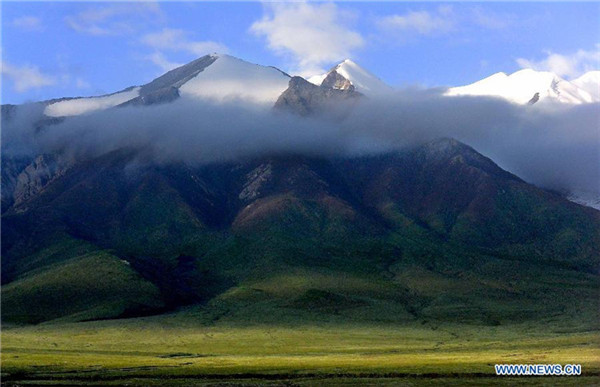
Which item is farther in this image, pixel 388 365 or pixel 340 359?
pixel 340 359

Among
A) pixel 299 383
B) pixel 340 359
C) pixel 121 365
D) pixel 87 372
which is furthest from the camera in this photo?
pixel 340 359

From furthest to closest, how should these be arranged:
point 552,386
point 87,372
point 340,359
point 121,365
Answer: point 340,359 → point 121,365 → point 87,372 → point 552,386

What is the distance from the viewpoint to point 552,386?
137 metres

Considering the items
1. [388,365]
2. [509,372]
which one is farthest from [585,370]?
[388,365]

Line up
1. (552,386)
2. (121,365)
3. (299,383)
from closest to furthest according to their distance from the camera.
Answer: (552,386)
(299,383)
(121,365)

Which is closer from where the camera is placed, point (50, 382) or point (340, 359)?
point (50, 382)

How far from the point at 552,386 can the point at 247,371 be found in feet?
205

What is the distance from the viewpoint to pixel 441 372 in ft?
512

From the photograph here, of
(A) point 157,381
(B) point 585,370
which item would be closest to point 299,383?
(A) point 157,381

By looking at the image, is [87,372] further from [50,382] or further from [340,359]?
[340,359]

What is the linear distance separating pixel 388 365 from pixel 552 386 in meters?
41.3

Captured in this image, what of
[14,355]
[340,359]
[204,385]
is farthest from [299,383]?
[14,355]

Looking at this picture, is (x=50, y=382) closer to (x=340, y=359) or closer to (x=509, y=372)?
(x=340, y=359)

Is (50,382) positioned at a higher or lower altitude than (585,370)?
higher
